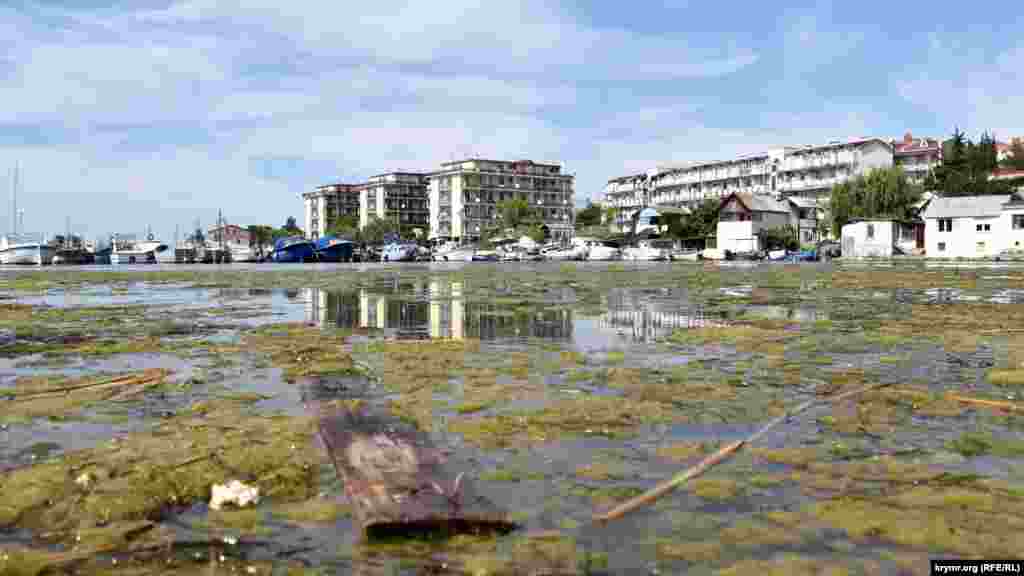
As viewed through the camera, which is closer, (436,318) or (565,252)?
(436,318)

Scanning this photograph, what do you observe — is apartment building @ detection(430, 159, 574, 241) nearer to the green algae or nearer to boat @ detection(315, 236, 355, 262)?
boat @ detection(315, 236, 355, 262)

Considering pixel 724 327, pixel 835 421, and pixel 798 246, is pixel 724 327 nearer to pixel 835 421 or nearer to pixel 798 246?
pixel 835 421

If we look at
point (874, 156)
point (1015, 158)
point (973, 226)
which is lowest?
point (973, 226)

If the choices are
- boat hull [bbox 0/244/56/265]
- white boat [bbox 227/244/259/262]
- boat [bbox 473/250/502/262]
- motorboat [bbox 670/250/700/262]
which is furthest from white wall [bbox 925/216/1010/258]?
boat hull [bbox 0/244/56/265]

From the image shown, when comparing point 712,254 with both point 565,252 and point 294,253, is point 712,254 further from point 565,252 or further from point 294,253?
point 294,253

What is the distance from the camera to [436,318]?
1268 cm

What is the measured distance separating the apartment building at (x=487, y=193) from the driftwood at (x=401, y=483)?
128 m

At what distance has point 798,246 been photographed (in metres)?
80.3

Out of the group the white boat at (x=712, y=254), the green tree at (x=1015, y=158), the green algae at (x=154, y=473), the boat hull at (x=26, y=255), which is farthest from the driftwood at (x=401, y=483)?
the green tree at (x=1015, y=158)

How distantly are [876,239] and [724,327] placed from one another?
63857mm

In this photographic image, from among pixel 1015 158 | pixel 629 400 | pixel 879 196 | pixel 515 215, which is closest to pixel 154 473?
pixel 629 400

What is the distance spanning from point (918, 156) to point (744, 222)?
37.1 m

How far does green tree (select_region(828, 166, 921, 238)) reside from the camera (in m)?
73.3

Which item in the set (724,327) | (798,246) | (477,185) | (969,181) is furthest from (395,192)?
(724,327)
